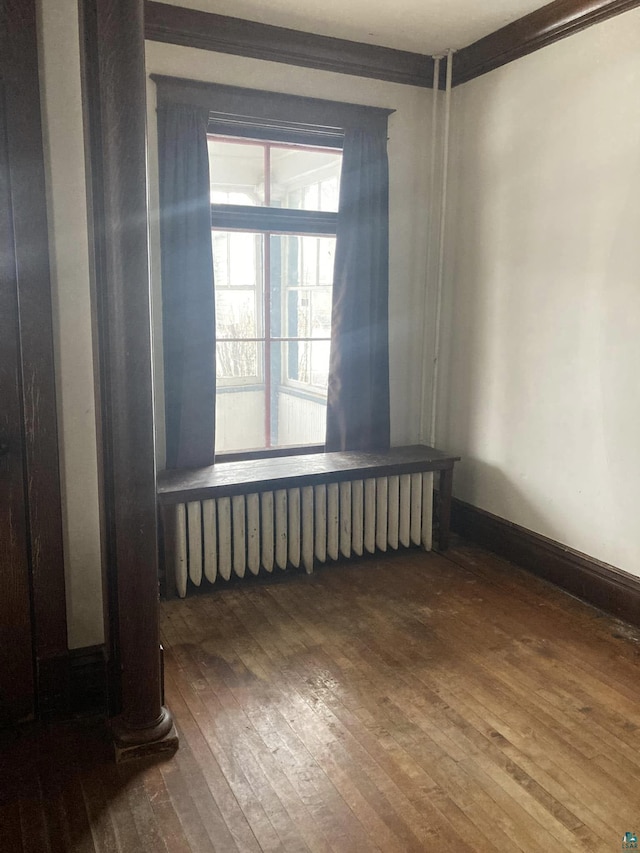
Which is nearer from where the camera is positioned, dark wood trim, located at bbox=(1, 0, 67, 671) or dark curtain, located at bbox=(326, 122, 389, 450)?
dark wood trim, located at bbox=(1, 0, 67, 671)

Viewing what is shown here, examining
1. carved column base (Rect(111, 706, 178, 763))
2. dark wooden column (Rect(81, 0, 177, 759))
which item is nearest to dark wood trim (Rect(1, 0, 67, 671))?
dark wooden column (Rect(81, 0, 177, 759))

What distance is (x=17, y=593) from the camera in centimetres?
240

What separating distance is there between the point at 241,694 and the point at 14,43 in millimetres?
2393

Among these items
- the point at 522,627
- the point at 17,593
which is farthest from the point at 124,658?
the point at 522,627

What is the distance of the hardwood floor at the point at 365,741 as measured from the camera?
1.98m

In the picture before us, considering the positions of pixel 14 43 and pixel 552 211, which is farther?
pixel 552 211

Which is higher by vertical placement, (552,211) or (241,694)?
(552,211)

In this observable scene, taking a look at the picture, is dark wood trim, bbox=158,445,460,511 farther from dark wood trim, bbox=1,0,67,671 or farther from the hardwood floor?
dark wood trim, bbox=1,0,67,671

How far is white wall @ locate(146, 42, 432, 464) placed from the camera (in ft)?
11.7

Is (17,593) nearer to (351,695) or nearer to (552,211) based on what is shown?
(351,695)

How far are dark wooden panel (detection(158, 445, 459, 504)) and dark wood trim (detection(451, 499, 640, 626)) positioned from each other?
472 millimetres

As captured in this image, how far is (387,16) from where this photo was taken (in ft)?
11.6

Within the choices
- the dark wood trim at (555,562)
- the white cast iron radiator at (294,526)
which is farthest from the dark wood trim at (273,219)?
the dark wood trim at (555,562)

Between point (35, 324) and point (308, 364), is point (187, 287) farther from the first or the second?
point (35, 324)
